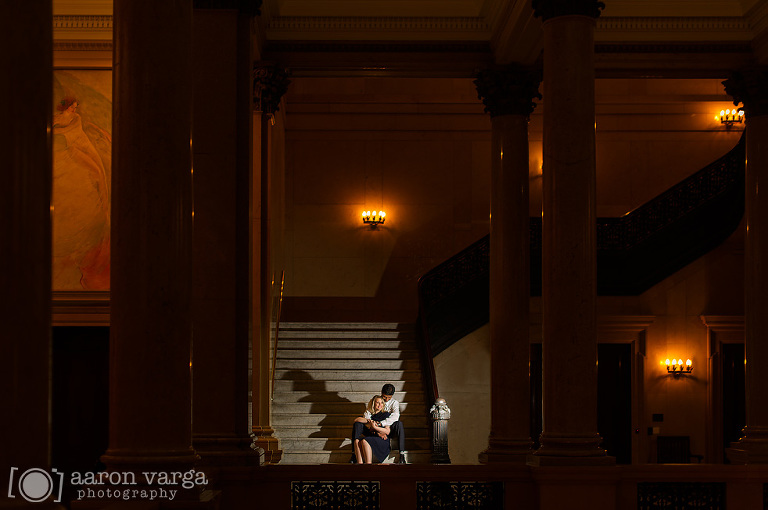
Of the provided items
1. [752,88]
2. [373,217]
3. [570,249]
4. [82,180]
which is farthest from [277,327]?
[570,249]

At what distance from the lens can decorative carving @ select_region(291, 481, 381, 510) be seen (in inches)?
361

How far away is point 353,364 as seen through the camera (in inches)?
664

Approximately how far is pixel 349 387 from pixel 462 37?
6312 millimetres

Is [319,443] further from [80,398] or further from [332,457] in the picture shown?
[80,398]

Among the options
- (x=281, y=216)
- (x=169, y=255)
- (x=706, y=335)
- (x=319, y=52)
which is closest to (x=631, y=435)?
(x=706, y=335)

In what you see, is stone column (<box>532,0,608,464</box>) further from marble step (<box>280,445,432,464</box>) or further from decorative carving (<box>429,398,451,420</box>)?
marble step (<box>280,445,432,464</box>)

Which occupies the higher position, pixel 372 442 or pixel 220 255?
pixel 220 255

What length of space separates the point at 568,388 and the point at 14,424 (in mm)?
5899

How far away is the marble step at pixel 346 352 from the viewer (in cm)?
1719

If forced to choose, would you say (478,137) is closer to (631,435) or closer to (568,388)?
(631,435)

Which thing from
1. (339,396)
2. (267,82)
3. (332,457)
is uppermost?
(267,82)

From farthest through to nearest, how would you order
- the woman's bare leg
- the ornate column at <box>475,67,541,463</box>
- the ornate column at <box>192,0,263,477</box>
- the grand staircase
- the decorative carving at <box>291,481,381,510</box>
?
the grand staircase → the woman's bare leg → the ornate column at <box>475,67,541,463</box> → the decorative carving at <box>291,481,381,510</box> → the ornate column at <box>192,0,263,477</box>

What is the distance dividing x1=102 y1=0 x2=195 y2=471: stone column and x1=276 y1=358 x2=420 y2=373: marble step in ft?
34.5

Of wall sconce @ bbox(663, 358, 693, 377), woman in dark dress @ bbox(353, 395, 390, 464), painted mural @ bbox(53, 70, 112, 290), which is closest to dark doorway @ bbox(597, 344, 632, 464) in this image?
wall sconce @ bbox(663, 358, 693, 377)
